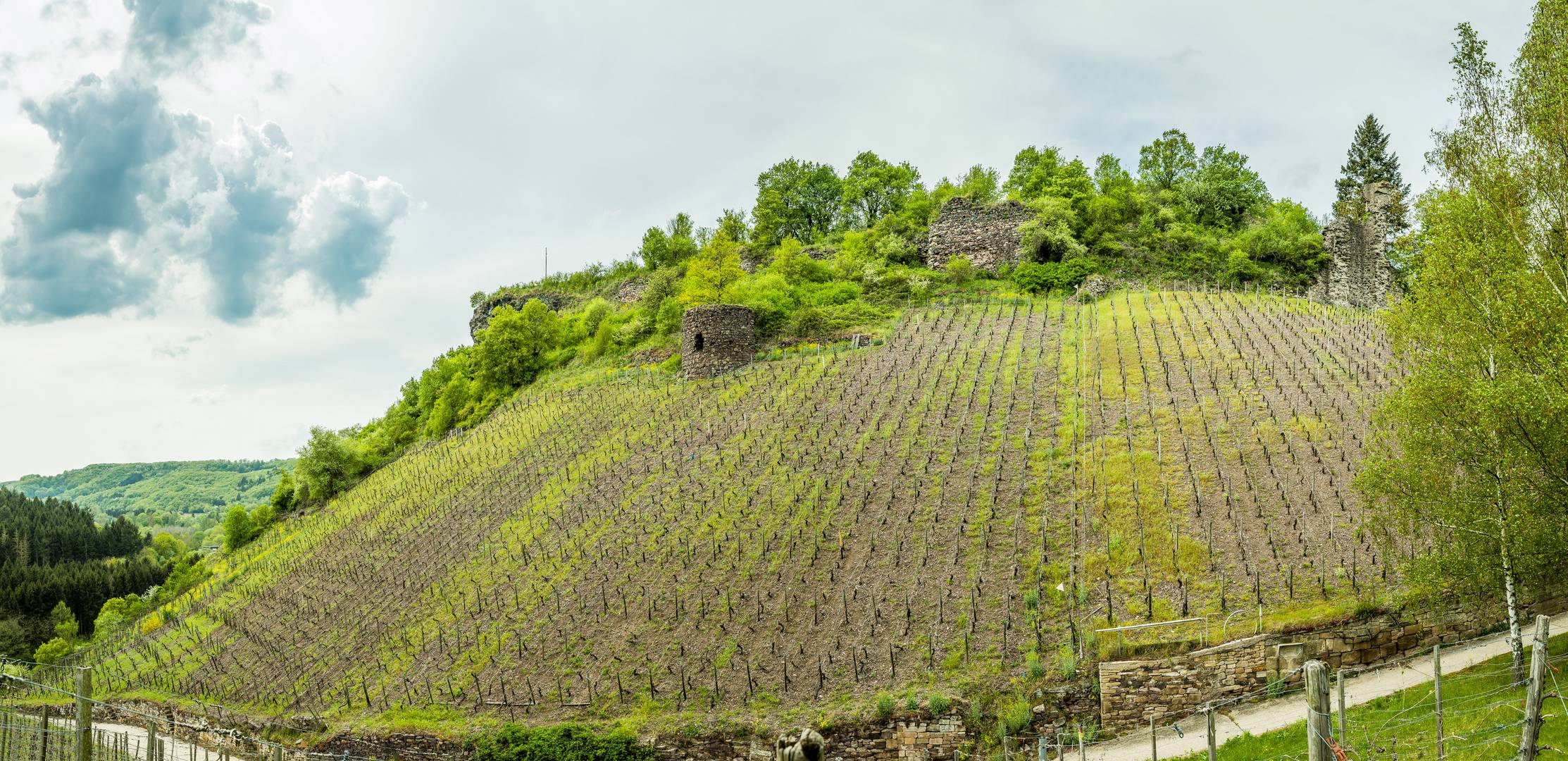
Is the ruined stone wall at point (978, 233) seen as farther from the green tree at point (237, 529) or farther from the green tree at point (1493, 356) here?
the green tree at point (237, 529)

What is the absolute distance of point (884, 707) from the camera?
58.3 feet

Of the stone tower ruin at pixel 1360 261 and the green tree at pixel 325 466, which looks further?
the green tree at pixel 325 466

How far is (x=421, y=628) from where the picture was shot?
1046 inches

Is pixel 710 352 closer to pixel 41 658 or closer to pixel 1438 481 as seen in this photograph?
pixel 1438 481

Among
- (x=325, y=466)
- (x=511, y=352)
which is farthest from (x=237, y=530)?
(x=511, y=352)

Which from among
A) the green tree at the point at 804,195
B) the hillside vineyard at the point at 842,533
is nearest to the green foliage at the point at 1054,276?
the hillside vineyard at the point at 842,533

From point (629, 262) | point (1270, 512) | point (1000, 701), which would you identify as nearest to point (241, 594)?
point (1000, 701)

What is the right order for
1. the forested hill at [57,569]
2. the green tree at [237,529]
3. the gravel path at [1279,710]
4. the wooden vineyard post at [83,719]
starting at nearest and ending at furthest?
the wooden vineyard post at [83,719]
the gravel path at [1279,710]
the green tree at [237,529]
the forested hill at [57,569]

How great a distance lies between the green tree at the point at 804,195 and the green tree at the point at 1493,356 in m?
64.3

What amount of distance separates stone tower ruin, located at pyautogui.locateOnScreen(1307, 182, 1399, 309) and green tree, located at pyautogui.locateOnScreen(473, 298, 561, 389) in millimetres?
47059

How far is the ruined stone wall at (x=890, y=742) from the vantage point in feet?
56.6

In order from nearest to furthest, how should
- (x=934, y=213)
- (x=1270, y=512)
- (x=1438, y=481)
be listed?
(x=1438, y=481) → (x=1270, y=512) → (x=934, y=213)

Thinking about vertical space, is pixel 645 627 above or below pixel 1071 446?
below

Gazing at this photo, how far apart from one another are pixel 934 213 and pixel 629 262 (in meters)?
32.7
